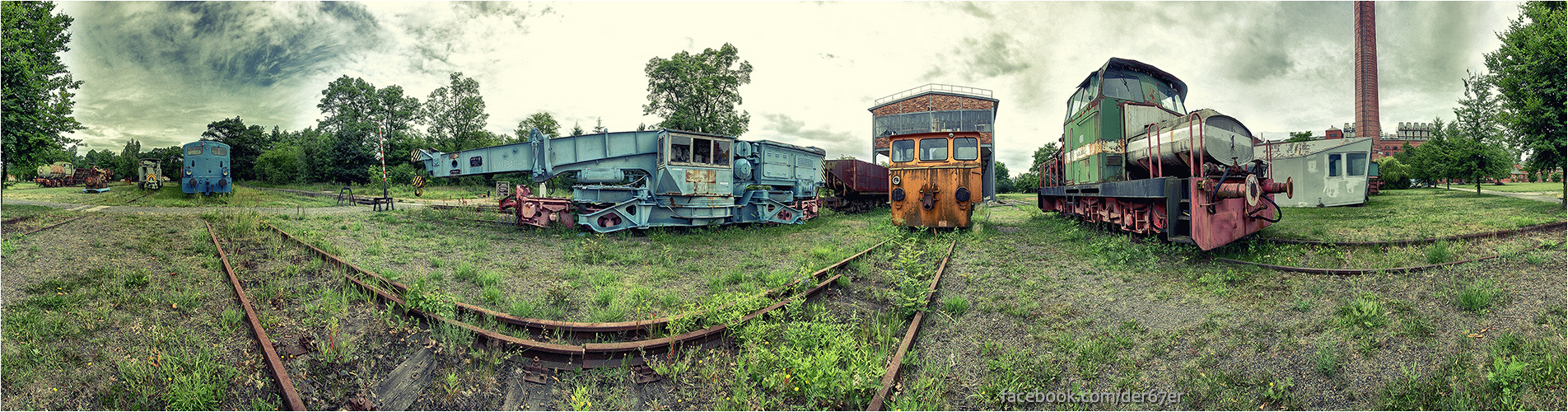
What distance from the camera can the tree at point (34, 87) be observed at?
8.14m

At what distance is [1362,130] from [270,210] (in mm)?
53331

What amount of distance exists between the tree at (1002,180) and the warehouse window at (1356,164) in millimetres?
40126

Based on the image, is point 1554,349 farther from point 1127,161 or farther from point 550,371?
point 550,371

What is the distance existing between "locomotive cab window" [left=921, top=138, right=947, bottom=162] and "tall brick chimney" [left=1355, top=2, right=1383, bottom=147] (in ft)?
131

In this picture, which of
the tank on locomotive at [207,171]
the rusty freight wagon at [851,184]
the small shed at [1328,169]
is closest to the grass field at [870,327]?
the tank on locomotive at [207,171]

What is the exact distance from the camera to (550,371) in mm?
3613

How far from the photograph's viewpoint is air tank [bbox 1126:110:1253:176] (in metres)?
6.12

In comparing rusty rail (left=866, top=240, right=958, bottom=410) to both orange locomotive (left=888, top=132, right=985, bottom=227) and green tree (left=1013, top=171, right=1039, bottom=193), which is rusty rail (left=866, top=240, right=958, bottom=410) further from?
green tree (left=1013, top=171, right=1039, bottom=193)

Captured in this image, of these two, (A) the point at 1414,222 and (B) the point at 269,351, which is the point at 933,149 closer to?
(A) the point at 1414,222

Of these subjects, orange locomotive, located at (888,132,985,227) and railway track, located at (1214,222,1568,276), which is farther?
orange locomotive, located at (888,132,985,227)

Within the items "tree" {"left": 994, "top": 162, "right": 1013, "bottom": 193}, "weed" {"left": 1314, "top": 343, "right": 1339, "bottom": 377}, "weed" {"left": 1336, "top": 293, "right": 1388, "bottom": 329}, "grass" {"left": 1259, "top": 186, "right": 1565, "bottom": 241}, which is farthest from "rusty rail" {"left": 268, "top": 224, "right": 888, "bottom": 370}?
"tree" {"left": 994, "top": 162, "right": 1013, "bottom": 193}

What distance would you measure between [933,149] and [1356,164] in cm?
1661

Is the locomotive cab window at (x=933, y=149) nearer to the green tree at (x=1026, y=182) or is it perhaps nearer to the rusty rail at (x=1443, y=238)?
the rusty rail at (x=1443, y=238)

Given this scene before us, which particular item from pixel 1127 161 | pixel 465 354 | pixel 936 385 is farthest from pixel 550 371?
pixel 1127 161
